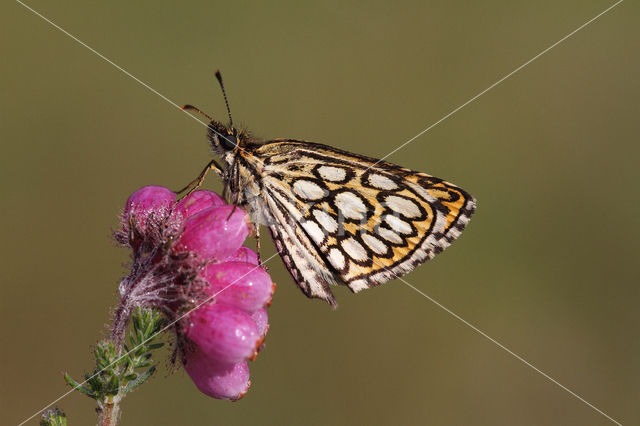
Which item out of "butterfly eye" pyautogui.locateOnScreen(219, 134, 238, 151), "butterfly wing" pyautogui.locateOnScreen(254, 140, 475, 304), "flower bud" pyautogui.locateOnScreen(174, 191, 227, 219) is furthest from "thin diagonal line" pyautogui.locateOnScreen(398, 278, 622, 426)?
"flower bud" pyautogui.locateOnScreen(174, 191, 227, 219)

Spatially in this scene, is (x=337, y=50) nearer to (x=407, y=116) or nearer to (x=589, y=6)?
(x=407, y=116)

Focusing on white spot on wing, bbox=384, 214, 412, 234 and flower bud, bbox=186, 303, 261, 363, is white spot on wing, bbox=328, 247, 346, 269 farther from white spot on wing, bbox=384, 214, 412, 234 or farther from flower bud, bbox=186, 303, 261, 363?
flower bud, bbox=186, 303, 261, 363

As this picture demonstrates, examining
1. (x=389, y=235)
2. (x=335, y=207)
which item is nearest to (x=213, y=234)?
(x=335, y=207)

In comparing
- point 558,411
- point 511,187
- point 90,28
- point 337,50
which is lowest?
point 558,411

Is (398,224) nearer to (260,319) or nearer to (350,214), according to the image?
(350,214)

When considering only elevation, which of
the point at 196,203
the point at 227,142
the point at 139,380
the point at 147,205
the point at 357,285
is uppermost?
the point at 227,142

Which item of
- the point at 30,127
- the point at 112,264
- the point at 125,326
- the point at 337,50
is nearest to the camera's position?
the point at 125,326

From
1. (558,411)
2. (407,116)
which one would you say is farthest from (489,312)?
(407,116)
